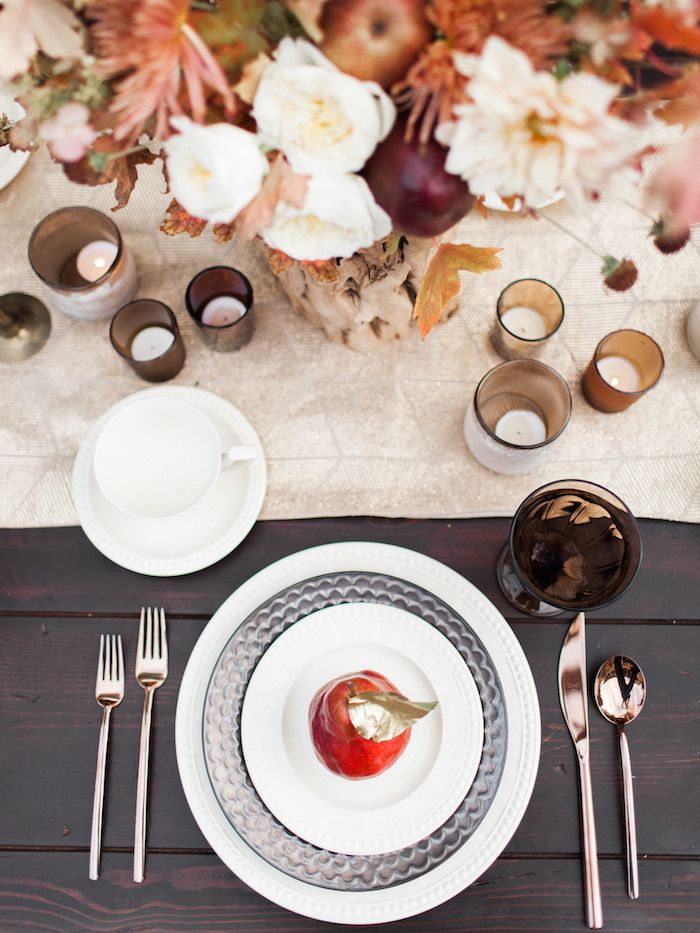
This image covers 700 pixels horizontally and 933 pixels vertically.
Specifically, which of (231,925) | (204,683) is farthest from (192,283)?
(231,925)

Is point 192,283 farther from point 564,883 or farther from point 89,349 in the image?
point 564,883

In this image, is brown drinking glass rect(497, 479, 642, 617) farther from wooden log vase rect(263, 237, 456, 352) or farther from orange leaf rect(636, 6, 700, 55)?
orange leaf rect(636, 6, 700, 55)

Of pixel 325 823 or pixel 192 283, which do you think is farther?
pixel 192 283

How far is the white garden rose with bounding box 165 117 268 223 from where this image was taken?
402 millimetres

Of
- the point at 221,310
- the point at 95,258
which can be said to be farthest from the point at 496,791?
the point at 95,258

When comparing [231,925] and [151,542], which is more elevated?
[151,542]

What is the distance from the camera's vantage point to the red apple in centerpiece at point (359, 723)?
56cm

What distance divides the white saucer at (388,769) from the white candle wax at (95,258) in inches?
16.6

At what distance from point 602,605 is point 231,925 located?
429 millimetres

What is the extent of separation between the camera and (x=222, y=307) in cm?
82

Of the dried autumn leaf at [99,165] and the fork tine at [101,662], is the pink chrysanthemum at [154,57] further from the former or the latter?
the fork tine at [101,662]

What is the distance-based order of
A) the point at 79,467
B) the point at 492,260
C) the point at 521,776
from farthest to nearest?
the point at 79,467
the point at 521,776
the point at 492,260

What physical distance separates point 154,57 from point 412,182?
0.49ft

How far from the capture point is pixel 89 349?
818mm
